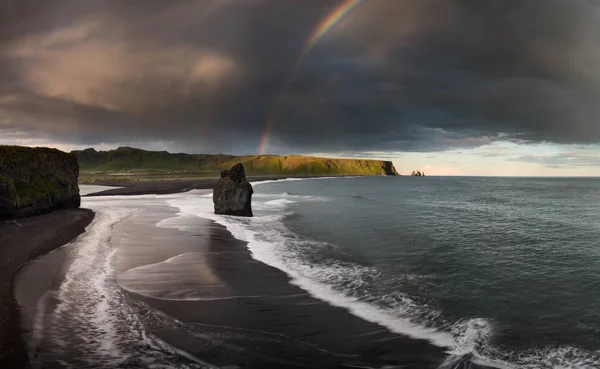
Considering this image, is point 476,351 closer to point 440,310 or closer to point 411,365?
point 411,365

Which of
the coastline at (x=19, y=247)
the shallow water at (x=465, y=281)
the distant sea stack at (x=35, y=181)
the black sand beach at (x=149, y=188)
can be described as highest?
the distant sea stack at (x=35, y=181)

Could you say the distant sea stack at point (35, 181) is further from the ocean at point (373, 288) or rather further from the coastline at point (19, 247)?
the ocean at point (373, 288)

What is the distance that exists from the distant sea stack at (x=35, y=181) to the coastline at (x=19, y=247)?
1305mm

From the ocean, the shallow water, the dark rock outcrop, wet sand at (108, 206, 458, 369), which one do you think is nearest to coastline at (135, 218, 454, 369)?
wet sand at (108, 206, 458, 369)

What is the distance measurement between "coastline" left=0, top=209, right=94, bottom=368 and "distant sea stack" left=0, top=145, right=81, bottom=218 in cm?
131

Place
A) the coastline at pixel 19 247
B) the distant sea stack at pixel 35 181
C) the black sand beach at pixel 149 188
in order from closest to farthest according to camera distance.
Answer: the coastline at pixel 19 247, the distant sea stack at pixel 35 181, the black sand beach at pixel 149 188

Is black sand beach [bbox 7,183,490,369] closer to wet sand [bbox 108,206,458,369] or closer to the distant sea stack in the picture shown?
wet sand [bbox 108,206,458,369]

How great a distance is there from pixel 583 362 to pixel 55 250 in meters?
23.0

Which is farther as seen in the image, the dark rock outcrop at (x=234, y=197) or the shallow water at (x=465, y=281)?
the dark rock outcrop at (x=234, y=197)

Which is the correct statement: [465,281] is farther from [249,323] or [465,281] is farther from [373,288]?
[249,323]

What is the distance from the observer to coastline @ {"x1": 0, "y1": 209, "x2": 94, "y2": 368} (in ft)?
27.1

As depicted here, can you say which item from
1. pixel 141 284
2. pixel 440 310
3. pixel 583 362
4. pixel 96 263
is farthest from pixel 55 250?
pixel 583 362

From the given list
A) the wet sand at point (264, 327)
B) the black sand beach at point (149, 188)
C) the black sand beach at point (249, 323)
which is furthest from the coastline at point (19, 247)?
the black sand beach at point (149, 188)

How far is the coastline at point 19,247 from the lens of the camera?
8273 millimetres
